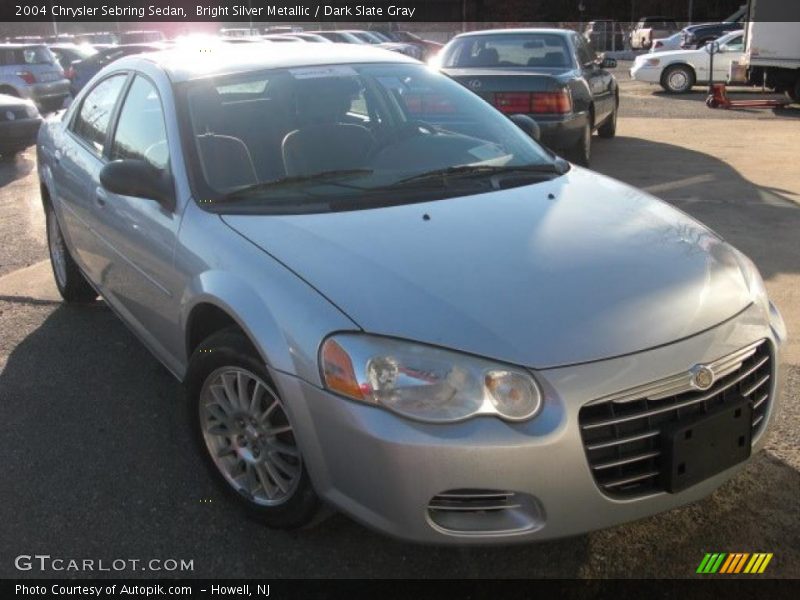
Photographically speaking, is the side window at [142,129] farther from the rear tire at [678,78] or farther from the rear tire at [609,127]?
the rear tire at [678,78]

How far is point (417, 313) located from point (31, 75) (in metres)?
15.7

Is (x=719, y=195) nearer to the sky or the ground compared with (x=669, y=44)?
nearer to the ground

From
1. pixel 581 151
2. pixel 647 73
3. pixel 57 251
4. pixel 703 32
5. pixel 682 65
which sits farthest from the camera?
pixel 703 32

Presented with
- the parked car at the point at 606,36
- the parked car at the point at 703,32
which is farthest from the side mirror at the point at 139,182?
the parked car at the point at 606,36

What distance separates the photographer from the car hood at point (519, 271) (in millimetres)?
2324

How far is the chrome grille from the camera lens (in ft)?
7.39

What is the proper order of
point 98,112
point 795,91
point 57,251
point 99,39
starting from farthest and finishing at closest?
point 99,39 → point 795,91 → point 57,251 → point 98,112

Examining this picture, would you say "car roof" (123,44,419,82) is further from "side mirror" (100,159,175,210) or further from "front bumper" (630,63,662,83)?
"front bumper" (630,63,662,83)

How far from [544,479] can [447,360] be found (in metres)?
0.42

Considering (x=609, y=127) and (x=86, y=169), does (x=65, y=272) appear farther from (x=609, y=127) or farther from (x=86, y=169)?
(x=609, y=127)

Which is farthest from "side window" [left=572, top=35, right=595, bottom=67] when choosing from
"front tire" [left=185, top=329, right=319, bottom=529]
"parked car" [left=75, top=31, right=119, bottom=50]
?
"parked car" [left=75, top=31, right=119, bottom=50]

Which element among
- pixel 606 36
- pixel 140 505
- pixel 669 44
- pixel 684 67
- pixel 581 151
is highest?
A: pixel 606 36

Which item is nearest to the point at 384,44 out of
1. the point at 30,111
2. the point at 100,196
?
the point at 30,111

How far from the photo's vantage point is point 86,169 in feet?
14.0
